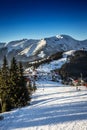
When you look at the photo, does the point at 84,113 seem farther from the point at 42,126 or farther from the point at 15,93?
the point at 15,93

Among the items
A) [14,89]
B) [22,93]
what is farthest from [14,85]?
[22,93]

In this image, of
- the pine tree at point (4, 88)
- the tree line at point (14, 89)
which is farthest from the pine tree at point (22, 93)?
the pine tree at point (4, 88)

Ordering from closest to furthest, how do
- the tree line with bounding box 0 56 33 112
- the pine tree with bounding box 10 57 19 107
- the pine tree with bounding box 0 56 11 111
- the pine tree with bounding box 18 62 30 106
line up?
the tree line with bounding box 0 56 33 112 < the pine tree with bounding box 18 62 30 106 < the pine tree with bounding box 10 57 19 107 < the pine tree with bounding box 0 56 11 111

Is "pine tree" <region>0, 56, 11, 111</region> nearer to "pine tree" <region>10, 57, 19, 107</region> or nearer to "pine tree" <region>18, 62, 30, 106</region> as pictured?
"pine tree" <region>10, 57, 19, 107</region>

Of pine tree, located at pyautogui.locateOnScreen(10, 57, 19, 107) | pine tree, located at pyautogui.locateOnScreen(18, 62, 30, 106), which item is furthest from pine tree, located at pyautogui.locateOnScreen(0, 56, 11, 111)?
pine tree, located at pyautogui.locateOnScreen(18, 62, 30, 106)

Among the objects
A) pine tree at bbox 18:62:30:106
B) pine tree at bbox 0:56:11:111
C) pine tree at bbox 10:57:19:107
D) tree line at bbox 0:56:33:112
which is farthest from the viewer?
pine tree at bbox 0:56:11:111

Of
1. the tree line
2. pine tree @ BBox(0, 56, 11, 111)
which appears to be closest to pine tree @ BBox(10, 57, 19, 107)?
the tree line

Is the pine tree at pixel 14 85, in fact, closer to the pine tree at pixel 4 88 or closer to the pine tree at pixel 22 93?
the pine tree at pixel 22 93

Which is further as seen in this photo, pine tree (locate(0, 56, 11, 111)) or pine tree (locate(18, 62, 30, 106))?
pine tree (locate(0, 56, 11, 111))

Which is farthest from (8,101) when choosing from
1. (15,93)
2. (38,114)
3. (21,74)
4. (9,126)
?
(9,126)

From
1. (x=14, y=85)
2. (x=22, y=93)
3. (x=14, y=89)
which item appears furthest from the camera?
(x=14, y=85)

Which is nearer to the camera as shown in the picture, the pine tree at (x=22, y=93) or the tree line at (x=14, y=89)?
the tree line at (x=14, y=89)

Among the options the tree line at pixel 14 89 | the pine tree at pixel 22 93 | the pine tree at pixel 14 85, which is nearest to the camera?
the tree line at pixel 14 89

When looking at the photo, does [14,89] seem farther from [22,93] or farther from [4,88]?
[4,88]
